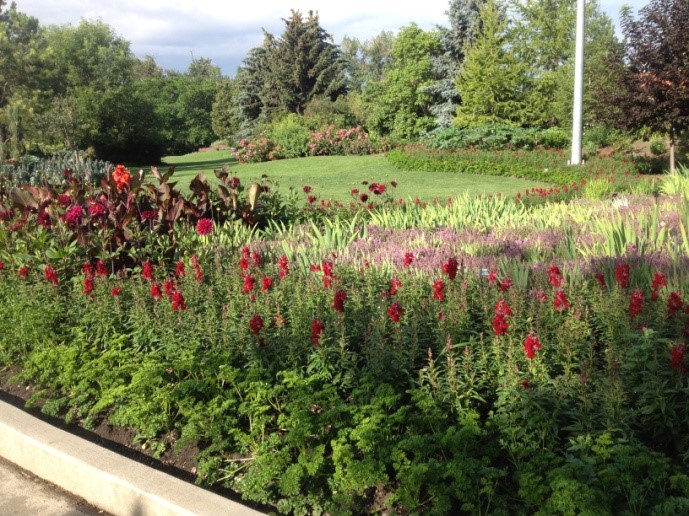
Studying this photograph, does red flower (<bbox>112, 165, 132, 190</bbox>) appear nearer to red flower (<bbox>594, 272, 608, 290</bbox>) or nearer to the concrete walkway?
the concrete walkway

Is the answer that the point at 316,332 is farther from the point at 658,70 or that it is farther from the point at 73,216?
the point at 658,70

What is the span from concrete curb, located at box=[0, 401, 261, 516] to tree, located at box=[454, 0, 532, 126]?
27.6 m

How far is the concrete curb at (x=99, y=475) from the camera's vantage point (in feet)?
8.84

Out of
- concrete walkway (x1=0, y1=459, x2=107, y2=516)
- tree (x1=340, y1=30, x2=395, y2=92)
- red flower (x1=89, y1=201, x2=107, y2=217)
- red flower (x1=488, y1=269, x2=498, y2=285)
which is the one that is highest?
tree (x1=340, y1=30, x2=395, y2=92)

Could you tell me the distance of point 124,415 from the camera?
3.47 meters

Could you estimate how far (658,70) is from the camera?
53.6 ft

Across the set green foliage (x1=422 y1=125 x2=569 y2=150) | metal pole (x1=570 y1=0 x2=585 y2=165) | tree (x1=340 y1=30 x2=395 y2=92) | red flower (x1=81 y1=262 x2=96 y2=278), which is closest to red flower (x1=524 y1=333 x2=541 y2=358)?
red flower (x1=81 y1=262 x2=96 y2=278)

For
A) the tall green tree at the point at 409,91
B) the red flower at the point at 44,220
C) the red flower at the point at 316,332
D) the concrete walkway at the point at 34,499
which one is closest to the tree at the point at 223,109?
the tall green tree at the point at 409,91

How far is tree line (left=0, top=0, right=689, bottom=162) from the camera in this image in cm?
1684

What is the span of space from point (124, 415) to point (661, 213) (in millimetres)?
5751

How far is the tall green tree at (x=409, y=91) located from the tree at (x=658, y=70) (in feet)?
60.6

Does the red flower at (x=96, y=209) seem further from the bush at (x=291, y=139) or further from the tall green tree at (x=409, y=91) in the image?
the tall green tree at (x=409, y=91)

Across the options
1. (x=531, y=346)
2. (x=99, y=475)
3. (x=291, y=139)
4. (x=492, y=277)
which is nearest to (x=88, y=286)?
(x=99, y=475)

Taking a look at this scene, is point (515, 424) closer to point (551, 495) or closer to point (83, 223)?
point (551, 495)
